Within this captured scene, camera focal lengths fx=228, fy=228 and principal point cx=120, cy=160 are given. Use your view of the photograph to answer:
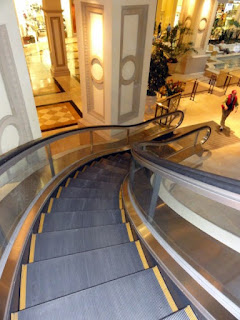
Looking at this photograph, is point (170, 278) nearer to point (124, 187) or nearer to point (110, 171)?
point (124, 187)

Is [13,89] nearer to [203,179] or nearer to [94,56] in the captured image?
[94,56]

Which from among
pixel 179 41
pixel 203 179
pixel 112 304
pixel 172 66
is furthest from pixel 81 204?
pixel 172 66

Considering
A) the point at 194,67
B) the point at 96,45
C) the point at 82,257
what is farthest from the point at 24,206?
the point at 194,67

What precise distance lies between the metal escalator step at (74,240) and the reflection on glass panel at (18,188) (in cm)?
26

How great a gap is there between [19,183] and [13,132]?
1070 mm

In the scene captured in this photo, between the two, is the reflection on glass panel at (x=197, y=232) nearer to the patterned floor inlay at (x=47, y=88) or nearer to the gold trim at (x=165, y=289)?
the gold trim at (x=165, y=289)

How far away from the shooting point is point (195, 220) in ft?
6.66

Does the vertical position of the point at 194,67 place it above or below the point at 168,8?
below

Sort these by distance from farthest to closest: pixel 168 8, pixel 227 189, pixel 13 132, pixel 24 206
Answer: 1. pixel 168 8
2. pixel 13 132
3. pixel 24 206
4. pixel 227 189

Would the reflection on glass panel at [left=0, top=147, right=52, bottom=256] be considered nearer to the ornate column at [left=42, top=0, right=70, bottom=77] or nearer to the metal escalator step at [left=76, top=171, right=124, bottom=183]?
the metal escalator step at [left=76, top=171, right=124, bottom=183]

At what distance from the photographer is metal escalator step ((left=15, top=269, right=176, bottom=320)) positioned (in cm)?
128

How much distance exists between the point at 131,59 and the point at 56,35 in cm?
601

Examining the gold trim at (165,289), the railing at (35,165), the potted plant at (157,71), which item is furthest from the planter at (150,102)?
the gold trim at (165,289)

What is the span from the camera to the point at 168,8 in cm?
1753
